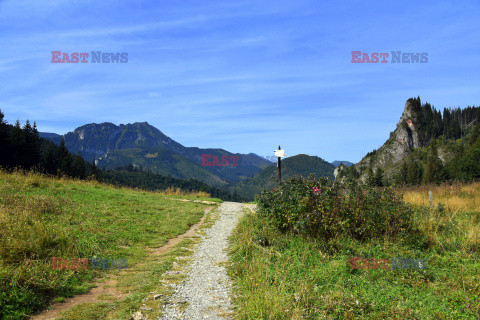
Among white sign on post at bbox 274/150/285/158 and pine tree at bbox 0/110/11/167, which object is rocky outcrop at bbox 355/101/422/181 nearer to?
pine tree at bbox 0/110/11/167

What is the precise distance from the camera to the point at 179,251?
8.15 meters

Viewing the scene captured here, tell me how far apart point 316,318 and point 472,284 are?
3728 mm

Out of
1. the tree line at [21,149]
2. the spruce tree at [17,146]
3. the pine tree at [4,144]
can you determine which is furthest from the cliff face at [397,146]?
the pine tree at [4,144]

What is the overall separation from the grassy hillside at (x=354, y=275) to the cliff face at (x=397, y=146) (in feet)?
503

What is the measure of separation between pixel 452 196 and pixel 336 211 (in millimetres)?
12438

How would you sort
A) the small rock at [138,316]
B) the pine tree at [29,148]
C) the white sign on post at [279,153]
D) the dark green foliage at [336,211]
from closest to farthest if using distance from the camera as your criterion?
the small rock at [138,316] → the dark green foliage at [336,211] → the white sign on post at [279,153] → the pine tree at [29,148]

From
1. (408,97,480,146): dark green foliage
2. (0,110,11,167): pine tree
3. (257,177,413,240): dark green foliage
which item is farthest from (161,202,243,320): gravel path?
(408,97,480,146): dark green foliage

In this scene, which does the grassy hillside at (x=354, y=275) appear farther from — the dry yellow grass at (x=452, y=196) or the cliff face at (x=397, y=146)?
the cliff face at (x=397, y=146)

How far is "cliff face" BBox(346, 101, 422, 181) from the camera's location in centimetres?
15150

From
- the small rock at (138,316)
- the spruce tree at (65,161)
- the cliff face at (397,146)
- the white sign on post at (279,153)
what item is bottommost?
the small rock at (138,316)

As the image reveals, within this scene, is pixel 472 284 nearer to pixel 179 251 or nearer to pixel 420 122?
pixel 179 251

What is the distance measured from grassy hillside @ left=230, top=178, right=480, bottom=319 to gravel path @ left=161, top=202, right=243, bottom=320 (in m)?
0.30

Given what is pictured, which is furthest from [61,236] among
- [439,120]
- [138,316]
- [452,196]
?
[439,120]

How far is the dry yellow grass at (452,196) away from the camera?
13.2 meters
